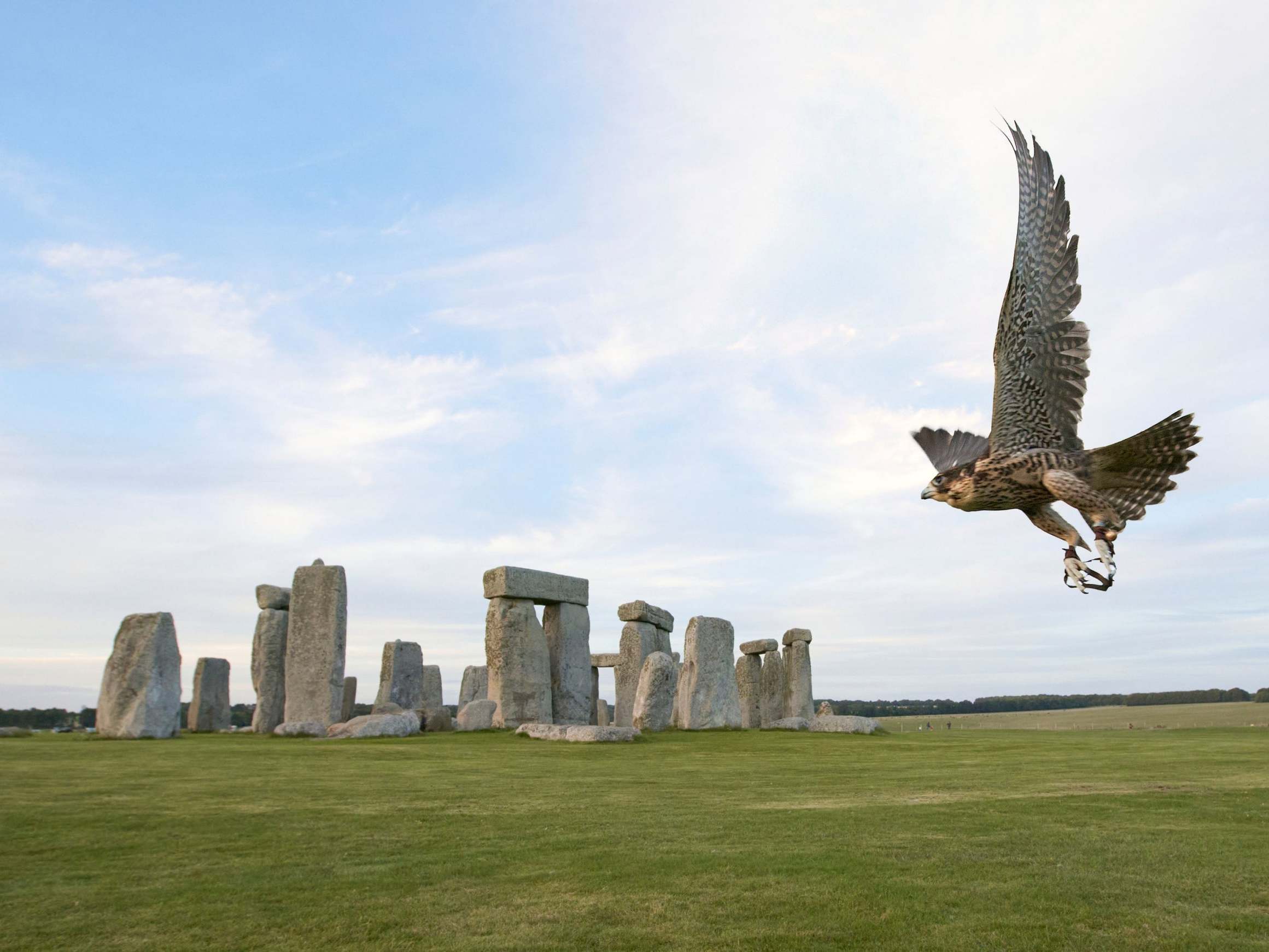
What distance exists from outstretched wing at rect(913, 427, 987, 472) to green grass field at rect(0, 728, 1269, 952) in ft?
7.31

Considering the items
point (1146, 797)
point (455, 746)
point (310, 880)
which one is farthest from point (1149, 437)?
point (455, 746)

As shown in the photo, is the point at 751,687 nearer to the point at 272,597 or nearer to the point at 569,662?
the point at 569,662

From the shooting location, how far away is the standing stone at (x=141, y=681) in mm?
14352

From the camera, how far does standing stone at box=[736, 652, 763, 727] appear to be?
23.4m

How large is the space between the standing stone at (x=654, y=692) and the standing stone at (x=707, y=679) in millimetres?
2110

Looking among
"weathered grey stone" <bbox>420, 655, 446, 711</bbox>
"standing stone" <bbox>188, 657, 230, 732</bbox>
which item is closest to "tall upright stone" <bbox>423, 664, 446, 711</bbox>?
"weathered grey stone" <bbox>420, 655, 446, 711</bbox>

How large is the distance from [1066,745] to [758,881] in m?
11.5

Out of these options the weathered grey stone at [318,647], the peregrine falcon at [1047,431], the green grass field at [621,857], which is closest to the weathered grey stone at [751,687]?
the weathered grey stone at [318,647]

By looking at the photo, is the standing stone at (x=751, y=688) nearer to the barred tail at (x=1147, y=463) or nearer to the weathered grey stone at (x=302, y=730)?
the weathered grey stone at (x=302, y=730)

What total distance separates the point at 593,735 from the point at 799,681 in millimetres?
10138

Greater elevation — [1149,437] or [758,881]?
[1149,437]

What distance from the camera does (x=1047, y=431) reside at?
3.94m

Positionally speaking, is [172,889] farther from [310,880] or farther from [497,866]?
[497,866]

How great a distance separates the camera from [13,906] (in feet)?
16.5
